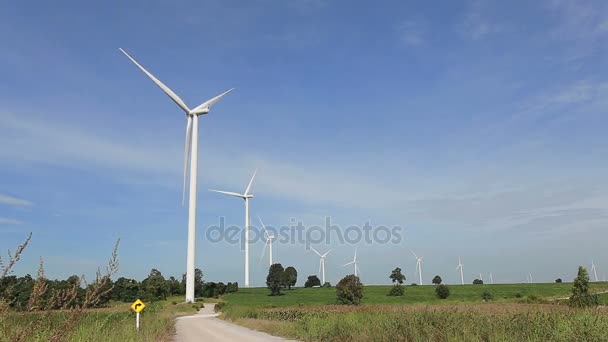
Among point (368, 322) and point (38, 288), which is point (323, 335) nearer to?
point (368, 322)

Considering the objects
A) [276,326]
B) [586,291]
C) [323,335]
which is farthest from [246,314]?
[586,291]

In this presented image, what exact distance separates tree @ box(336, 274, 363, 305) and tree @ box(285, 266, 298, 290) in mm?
63259

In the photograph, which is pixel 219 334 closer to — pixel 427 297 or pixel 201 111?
pixel 201 111

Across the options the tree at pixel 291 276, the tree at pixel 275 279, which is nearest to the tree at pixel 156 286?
the tree at pixel 275 279

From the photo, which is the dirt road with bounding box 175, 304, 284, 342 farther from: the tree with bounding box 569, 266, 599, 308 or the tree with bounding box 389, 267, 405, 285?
the tree with bounding box 389, 267, 405, 285

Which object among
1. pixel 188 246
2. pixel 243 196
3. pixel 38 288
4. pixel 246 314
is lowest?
pixel 246 314

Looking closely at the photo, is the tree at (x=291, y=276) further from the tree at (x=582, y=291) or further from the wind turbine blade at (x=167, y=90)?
the tree at (x=582, y=291)

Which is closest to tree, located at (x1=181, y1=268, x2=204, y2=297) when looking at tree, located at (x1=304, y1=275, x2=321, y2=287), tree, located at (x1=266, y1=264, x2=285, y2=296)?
tree, located at (x1=266, y1=264, x2=285, y2=296)

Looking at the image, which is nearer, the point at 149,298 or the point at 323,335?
the point at 323,335

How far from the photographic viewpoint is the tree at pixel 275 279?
122 meters

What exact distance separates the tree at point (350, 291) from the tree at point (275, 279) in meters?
60.2

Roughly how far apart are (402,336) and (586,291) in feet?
124

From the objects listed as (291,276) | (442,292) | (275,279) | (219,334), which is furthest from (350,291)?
(291,276)

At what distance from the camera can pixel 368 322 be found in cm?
1958
